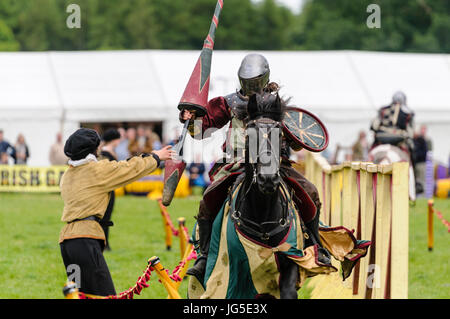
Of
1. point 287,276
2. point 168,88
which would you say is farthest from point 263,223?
point 168,88

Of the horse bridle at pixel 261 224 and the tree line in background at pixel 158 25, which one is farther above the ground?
the tree line in background at pixel 158 25

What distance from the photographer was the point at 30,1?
65.1m

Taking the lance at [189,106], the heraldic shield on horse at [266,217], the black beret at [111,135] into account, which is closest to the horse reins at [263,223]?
the heraldic shield on horse at [266,217]

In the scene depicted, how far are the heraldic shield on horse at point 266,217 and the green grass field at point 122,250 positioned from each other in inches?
124

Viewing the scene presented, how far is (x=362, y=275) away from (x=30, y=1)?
203ft

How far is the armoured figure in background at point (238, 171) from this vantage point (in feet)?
19.2

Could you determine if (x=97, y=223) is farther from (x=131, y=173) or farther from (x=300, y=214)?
(x=300, y=214)

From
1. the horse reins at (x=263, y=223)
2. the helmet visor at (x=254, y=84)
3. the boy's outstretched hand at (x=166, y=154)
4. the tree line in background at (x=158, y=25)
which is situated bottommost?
the horse reins at (x=263, y=223)

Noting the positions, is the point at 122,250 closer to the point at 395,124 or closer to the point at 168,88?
the point at 395,124

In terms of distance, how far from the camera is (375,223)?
654cm

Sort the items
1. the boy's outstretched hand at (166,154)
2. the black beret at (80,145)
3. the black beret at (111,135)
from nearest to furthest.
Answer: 1. the boy's outstretched hand at (166,154)
2. the black beret at (80,145)
3. the black beret at (111,135)

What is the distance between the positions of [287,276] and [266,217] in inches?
17.4

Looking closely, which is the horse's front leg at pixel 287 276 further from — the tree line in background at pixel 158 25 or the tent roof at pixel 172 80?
the tree line in background at pixel 158 25

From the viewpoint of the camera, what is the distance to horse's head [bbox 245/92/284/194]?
16.0 ft
